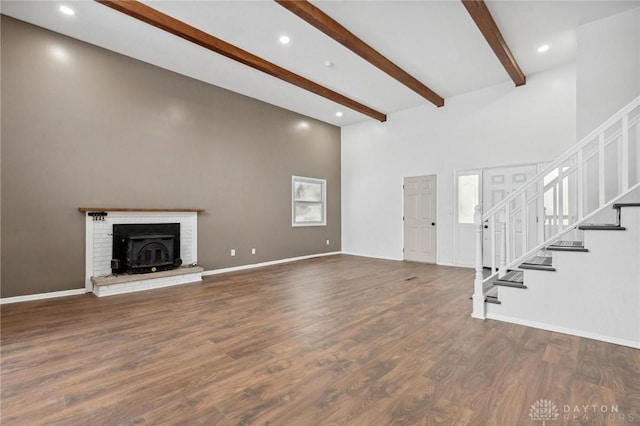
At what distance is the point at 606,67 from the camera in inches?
152

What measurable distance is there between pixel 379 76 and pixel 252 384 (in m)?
5.40

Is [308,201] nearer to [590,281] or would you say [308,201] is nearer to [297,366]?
[297,366]

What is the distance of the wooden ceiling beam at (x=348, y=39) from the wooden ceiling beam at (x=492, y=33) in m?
1.46

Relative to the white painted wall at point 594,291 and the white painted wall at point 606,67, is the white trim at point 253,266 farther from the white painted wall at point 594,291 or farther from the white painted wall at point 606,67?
the white painted wall at point 606,67

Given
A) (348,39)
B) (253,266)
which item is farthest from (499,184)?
(253,266)

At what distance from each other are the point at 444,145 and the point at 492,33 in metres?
2.87

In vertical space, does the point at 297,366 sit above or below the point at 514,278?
below

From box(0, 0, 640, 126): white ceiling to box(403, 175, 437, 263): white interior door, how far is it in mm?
2209

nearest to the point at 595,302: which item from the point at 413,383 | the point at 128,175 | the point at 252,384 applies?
the point at 413,383

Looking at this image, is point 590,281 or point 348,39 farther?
point 348,39

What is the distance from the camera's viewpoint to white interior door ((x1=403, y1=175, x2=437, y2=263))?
687cm

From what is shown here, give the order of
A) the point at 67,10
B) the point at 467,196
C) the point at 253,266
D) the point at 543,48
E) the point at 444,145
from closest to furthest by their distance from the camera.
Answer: the point at 67,10 < the point at 543,48 < the point at 467,196 < the point at 253,266 < the point at 444,145

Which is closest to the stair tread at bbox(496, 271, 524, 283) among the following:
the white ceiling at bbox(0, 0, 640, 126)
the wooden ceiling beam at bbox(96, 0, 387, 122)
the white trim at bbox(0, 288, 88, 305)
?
the white ceiling at bbox(0, 0, 640, 126)

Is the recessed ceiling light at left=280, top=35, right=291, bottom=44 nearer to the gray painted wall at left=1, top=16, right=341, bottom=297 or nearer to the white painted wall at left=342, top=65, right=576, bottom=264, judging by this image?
the gray painted wall at left=1, top=16, right=341, bottom=297
